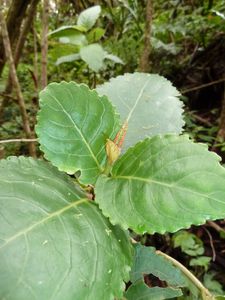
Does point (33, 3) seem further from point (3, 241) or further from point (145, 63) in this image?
point (3, 241)

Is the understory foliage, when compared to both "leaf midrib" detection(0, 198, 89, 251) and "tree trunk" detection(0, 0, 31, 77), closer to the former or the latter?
"leaf midrib" detection(0, 198, 89, 251)

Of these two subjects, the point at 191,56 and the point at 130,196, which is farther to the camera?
the point at 191,56

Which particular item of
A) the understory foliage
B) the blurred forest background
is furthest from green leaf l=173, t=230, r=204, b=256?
the understory foliage

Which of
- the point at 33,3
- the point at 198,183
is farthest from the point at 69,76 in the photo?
the point at 198,183

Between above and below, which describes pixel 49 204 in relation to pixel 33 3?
below

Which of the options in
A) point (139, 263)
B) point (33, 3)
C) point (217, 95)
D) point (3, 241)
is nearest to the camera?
point (3, 241)

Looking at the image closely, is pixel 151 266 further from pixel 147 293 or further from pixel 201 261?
pixel 201 261
